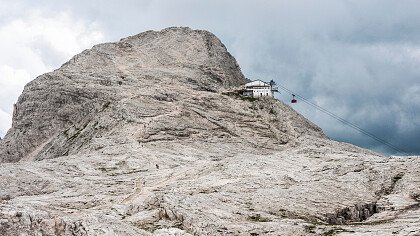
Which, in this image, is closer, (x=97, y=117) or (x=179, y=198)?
(x=179, y=198)

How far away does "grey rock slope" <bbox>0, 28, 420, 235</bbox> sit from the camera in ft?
137

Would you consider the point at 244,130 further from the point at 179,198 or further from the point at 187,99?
the point at 179,198

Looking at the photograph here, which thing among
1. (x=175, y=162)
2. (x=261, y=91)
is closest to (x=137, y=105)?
(x=175, y=162)

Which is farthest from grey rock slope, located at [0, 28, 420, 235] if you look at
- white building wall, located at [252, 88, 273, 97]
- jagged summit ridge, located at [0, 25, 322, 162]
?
white building wall, located at [252, 88, 273, 97]

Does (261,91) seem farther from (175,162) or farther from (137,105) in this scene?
(175,162)

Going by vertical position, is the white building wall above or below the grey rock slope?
above

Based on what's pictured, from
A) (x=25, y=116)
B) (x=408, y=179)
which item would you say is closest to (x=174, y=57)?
(x=25, y=116)

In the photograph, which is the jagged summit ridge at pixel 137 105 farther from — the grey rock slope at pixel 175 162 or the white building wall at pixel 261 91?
the white building wall at pixel 261 91

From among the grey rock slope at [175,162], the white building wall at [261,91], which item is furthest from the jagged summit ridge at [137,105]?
the white building wall at [261,91]

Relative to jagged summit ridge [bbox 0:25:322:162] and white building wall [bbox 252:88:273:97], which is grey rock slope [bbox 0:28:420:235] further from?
white building wall [bbox 252:88:273:97]

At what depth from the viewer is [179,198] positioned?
46344mm

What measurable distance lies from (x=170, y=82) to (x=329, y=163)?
56663 mm

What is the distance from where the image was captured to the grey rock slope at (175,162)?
137ft

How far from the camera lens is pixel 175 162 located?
78.6 metres
